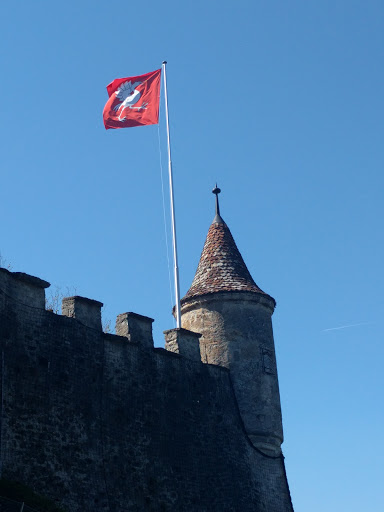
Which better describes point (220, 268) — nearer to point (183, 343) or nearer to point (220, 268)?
point (220, 268)

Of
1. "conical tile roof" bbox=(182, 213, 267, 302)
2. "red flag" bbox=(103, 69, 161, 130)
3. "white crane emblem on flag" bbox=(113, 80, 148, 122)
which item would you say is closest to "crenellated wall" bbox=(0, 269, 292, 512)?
"conical tile roof" bbox=(182, 213, 267, 302)

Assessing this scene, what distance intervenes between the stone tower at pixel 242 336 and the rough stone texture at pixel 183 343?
0.91 metres

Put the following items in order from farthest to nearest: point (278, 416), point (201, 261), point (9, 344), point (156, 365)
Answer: point (201, 261) → point (278, 416) → point (156, 365) → point (9, 344)

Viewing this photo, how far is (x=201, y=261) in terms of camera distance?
2730cm

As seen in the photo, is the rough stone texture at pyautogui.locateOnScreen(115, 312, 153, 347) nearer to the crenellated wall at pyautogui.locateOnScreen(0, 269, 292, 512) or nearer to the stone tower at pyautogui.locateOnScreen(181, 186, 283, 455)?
the crenellated wall at pyautogui.locateOnScreen(0, 269, 292, 512)

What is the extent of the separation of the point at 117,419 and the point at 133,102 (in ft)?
34.0

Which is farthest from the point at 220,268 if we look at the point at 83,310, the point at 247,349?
the point at 83,310

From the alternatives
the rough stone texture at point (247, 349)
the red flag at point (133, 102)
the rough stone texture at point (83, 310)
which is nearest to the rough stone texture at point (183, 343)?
the rough stone texture at point (247, 349)

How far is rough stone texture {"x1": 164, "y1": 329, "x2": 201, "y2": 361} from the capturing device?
23.9m

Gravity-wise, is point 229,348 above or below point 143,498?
above

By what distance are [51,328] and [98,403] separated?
1.91m

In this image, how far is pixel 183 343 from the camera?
79.0ft

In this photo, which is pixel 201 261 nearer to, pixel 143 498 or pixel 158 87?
pixel 158 87

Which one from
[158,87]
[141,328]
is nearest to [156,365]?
[141,328]
